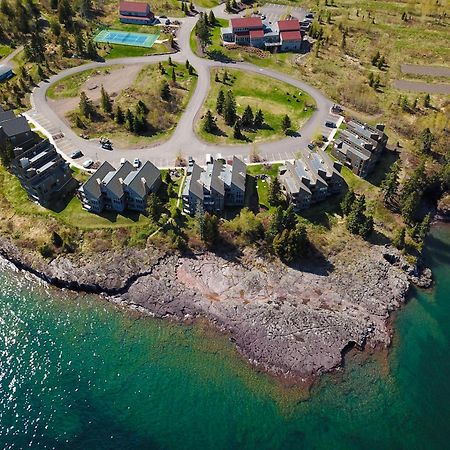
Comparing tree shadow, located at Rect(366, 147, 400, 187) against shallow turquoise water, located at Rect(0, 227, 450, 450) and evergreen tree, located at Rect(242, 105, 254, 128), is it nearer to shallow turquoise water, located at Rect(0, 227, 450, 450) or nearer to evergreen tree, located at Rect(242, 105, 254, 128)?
evergreen tree, located at Rect(242, 105, 254, 128)

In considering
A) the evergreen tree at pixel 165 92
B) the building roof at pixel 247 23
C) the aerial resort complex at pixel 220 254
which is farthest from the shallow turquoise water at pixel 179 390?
the building roof at pixel 247 23

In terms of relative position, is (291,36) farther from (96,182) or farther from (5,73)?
(96,182)

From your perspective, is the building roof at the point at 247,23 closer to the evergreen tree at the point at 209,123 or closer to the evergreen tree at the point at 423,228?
the evergreen tree at the point at 209,123

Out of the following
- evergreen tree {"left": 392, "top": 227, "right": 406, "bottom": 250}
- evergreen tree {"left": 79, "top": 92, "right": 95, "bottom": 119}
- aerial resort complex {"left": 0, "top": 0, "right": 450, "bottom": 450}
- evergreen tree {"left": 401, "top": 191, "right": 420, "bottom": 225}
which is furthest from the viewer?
evergreen tree {"left": 79, "top": 92, "right": 95, "bottom": 119}

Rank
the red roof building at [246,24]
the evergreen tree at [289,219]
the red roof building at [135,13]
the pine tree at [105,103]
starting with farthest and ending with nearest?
the red roof building at [135,13], the red roof building at [246,24], the pine tree at [105,103], the evergreen tree at [289,219]

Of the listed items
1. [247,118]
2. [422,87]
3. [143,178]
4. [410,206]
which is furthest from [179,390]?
[422,87]

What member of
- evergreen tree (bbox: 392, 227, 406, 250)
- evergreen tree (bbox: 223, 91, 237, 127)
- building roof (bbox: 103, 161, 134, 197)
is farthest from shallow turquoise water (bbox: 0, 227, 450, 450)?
evergreen tree (bbox: 223, 91, 237, 127)

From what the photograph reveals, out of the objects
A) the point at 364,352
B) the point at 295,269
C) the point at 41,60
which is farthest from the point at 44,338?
the point at 41,60
